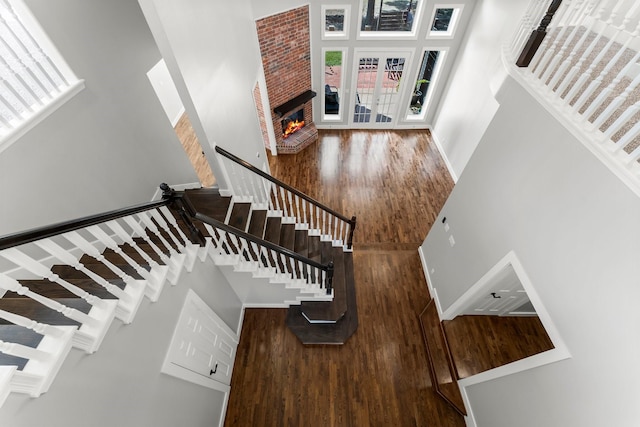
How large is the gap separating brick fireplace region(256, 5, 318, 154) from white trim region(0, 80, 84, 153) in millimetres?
3239

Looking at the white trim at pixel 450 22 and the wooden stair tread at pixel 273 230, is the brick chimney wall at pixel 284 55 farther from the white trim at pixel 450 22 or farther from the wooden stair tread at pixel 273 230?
the wooden stair tread at pixel 273 230

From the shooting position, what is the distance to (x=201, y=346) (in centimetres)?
254

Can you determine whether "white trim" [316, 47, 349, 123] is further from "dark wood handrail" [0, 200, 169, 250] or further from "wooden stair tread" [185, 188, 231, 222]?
"dark wood handrail" [0, 200, 169, 250]

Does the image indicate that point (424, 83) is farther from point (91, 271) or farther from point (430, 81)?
point (91, 271)

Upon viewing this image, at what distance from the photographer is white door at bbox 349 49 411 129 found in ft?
19.1

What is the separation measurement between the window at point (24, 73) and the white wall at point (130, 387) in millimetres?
1401

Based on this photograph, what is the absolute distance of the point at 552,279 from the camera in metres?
1.92

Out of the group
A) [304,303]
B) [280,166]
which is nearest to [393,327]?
[304,303]

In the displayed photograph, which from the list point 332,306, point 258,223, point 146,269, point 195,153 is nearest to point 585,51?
point 258,223

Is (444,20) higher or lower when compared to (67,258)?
higher

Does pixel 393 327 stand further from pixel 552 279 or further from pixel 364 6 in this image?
pixel 364 6

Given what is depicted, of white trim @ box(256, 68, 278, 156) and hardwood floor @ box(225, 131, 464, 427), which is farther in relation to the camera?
white trim @ box(256, 68, 278, 156)

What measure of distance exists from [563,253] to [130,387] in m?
2.90

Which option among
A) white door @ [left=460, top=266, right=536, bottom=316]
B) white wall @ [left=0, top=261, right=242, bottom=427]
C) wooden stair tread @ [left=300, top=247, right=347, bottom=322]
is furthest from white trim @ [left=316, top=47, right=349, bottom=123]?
white door @ [left=460, top=266, right=536, bottom=316]
